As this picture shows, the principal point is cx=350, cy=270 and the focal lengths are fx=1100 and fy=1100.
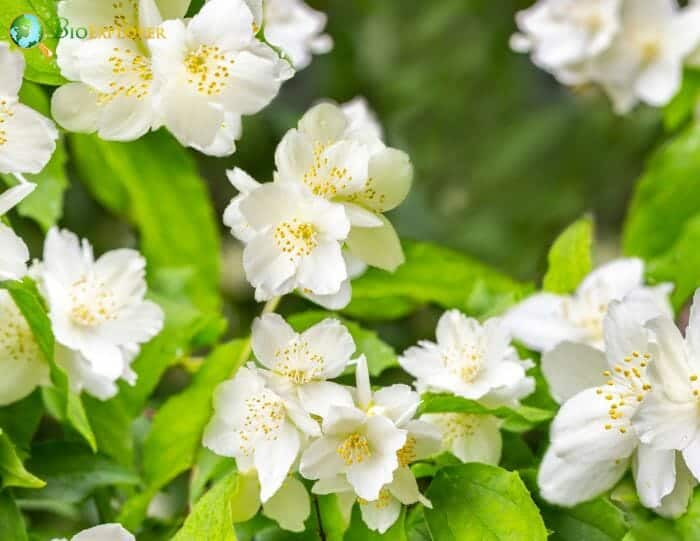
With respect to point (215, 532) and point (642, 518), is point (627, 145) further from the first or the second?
point (215, 532)

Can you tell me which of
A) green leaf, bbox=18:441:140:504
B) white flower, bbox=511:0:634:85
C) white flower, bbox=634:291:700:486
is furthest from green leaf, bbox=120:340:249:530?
white flower, bbox=511:0:634:85

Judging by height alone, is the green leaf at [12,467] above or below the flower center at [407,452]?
below

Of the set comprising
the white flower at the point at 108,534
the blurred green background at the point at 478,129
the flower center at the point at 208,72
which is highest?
the flower center at the point at 208,72

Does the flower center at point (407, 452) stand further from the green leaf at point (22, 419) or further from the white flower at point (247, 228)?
the green leaf at point (22, 419)

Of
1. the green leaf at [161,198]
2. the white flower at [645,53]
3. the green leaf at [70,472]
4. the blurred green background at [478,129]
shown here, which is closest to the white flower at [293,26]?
the green leaf at [161,198]

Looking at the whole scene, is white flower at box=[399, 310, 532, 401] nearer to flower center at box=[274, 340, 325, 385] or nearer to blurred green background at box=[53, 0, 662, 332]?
flower center at box=[274, 340, 325, 385]

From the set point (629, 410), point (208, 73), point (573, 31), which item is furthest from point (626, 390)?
point (573, 31)
